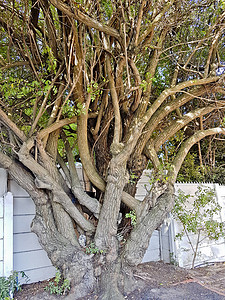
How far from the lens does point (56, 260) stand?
2.75 meters

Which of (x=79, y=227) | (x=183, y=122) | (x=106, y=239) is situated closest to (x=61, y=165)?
(x=79, y=227)

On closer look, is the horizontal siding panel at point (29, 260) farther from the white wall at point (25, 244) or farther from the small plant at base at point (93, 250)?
the small plant at base at point (93, 250)

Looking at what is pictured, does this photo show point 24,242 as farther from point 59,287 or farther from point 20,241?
point 59,287

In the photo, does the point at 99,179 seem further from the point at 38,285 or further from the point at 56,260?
the point at 38,285

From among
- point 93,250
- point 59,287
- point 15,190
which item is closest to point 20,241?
point 15,190

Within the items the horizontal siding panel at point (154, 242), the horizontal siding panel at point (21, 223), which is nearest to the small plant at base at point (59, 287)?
the horizontal siding panel at point (21, 223)

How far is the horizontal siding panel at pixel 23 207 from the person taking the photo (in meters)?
3.26

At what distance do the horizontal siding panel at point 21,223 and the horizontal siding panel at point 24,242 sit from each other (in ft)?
0.21

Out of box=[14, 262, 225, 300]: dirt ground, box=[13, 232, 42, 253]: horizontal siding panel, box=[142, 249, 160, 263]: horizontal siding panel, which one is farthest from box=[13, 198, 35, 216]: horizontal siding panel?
box=[142, 249, 160, 263]: horizontal siding panel

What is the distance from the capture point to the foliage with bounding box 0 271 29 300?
2.69m

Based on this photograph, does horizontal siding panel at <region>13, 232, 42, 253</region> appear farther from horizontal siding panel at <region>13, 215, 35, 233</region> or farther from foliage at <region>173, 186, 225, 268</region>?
foliage at <region>173, 186, 225, 268</region>

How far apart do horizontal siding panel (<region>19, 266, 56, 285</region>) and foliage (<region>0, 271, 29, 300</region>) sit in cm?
25

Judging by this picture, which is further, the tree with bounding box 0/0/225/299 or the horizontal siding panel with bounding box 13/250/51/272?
the horizontal siding panel with bounding box 13/250/51/272

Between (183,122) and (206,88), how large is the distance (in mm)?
772
